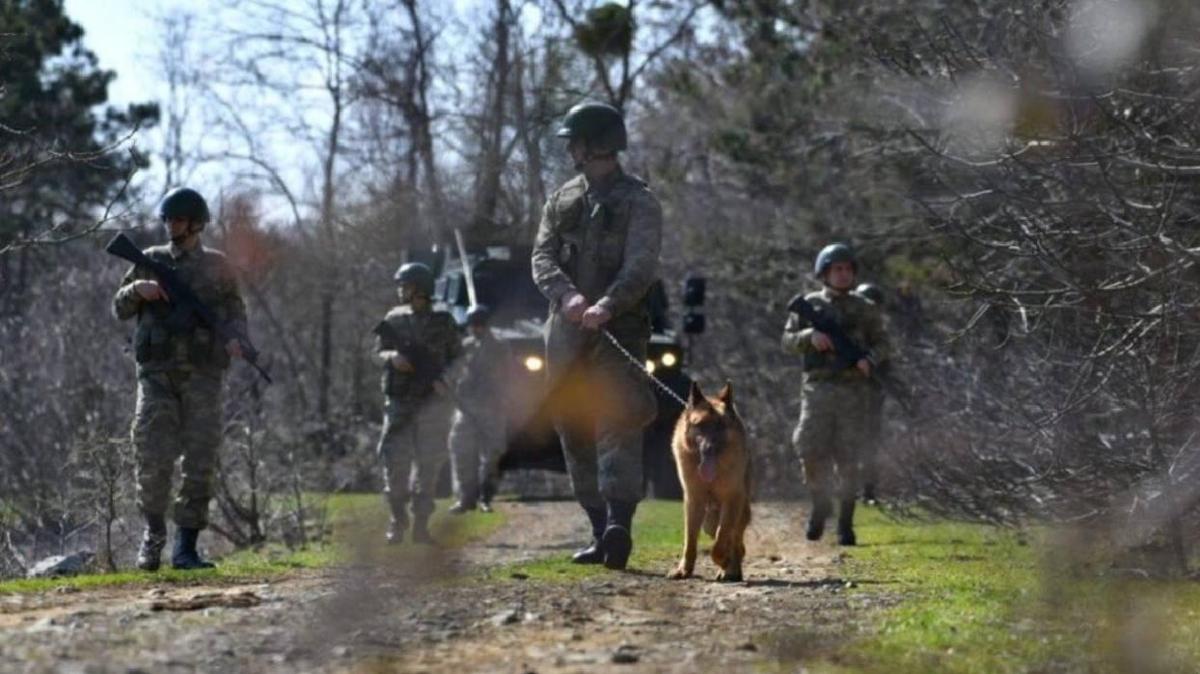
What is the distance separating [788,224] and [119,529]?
18030mm

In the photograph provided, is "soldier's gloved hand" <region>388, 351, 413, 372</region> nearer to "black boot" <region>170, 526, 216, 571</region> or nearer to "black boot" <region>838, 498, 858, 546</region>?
"black boot" <region>838, 498, 858, 546</region>

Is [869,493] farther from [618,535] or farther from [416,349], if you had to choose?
[618,535]

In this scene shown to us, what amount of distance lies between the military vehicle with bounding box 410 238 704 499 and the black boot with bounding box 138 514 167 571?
→ 9.51m

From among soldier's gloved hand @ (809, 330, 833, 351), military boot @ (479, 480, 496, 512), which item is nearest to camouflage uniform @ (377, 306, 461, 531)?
soldier's gloved hand @ (809, 330, 833, 351)

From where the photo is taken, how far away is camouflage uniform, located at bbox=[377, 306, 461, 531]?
17156 millimetres

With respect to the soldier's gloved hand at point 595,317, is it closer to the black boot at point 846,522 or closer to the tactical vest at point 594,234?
the tactical vest at point 594,234

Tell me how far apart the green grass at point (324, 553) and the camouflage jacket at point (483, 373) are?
3.57 ft

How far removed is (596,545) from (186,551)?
7.62 ft

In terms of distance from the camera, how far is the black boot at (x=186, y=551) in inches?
512

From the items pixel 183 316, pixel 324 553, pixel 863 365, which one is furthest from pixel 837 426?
pixel 183 316

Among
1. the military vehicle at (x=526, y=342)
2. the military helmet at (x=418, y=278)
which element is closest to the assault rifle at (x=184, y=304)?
the military helmet at (x=418, y=278)

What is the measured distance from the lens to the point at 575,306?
1182 cm

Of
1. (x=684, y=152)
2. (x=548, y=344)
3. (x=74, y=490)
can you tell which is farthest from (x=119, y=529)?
(x=684, y=152)

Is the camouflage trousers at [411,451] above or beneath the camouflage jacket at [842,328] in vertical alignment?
beneath
